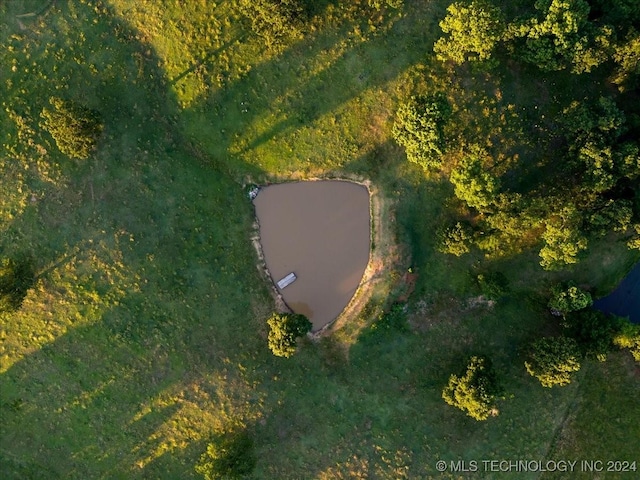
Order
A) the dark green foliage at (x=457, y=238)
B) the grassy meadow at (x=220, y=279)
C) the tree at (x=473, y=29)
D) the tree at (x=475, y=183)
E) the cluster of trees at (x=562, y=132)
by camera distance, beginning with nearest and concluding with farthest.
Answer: the tree at (x=473, y=29)
the cluster of trees at (x=562, y=132)
the tree at (x=475, y=183)
the dark green foliage at (x=457, y=238)
the grassy meadow at (x=220, y=279)

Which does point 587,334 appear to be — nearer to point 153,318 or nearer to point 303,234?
point 303,234

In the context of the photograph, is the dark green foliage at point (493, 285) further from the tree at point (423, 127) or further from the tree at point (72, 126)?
the tree at point (72, 126)

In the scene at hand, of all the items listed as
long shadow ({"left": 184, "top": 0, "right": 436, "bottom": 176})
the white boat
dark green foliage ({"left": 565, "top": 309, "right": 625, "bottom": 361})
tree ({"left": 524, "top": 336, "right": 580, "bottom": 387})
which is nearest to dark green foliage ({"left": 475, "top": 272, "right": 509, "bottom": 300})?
tree ({"left": 524, "top": 336, "right": 580, "bottom": 387})

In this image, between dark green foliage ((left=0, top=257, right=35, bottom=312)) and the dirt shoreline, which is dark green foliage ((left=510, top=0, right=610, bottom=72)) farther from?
dark green foliage ((left=0, top=257, right=35, bottom=312))

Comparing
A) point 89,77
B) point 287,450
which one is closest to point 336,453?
point 287,450

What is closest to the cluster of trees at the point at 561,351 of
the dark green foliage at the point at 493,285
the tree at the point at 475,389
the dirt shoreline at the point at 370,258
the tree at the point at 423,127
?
the tree at the point at 475,389

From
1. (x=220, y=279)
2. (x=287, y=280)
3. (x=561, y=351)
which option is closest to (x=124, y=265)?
(x=220, y=279)
